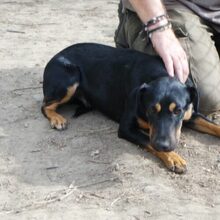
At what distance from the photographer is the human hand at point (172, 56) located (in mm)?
3959

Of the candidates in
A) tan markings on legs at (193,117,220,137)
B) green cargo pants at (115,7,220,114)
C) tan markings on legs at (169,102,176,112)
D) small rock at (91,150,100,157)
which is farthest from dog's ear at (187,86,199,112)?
small rock at (91,150,100,157)

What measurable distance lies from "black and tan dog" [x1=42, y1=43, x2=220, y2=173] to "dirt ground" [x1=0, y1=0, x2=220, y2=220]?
92 millimetres

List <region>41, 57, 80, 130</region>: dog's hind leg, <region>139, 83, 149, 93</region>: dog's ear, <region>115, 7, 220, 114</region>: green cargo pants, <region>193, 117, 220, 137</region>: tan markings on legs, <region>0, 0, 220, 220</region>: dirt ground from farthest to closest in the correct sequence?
<region>41, 57, 80, 130</region>: dog's hind leg, <region>115, 7, 220, 114</region>: green cargo pants, <region>193, 117, 220, 137</region>: tan markings on legs, <region>139, 83, 149, 93</region>: dog's ear, <region>0, 0, 220, 220</region>: dirt ground

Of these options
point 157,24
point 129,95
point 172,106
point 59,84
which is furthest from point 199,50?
point 59,84

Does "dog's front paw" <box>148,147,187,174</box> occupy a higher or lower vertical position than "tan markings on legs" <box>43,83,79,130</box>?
higher

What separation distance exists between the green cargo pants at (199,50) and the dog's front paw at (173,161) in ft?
2.37

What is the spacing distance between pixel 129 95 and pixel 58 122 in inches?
22.6

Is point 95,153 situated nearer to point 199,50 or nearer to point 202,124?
point 202,124

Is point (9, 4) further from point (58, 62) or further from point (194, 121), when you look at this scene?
point (194, 121)

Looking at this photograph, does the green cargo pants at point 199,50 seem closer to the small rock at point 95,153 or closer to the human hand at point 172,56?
the human hand at point 172,56

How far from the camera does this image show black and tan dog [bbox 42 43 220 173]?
3797 millimetres

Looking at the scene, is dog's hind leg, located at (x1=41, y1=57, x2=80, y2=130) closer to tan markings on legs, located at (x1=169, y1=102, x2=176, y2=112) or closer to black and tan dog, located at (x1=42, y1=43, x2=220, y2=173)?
black and tan dog, located at (x1=42, y1=43, x2=220, y2=173)

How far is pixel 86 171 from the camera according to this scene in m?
3.86

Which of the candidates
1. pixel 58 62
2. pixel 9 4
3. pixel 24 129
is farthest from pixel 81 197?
pixel 9 4
